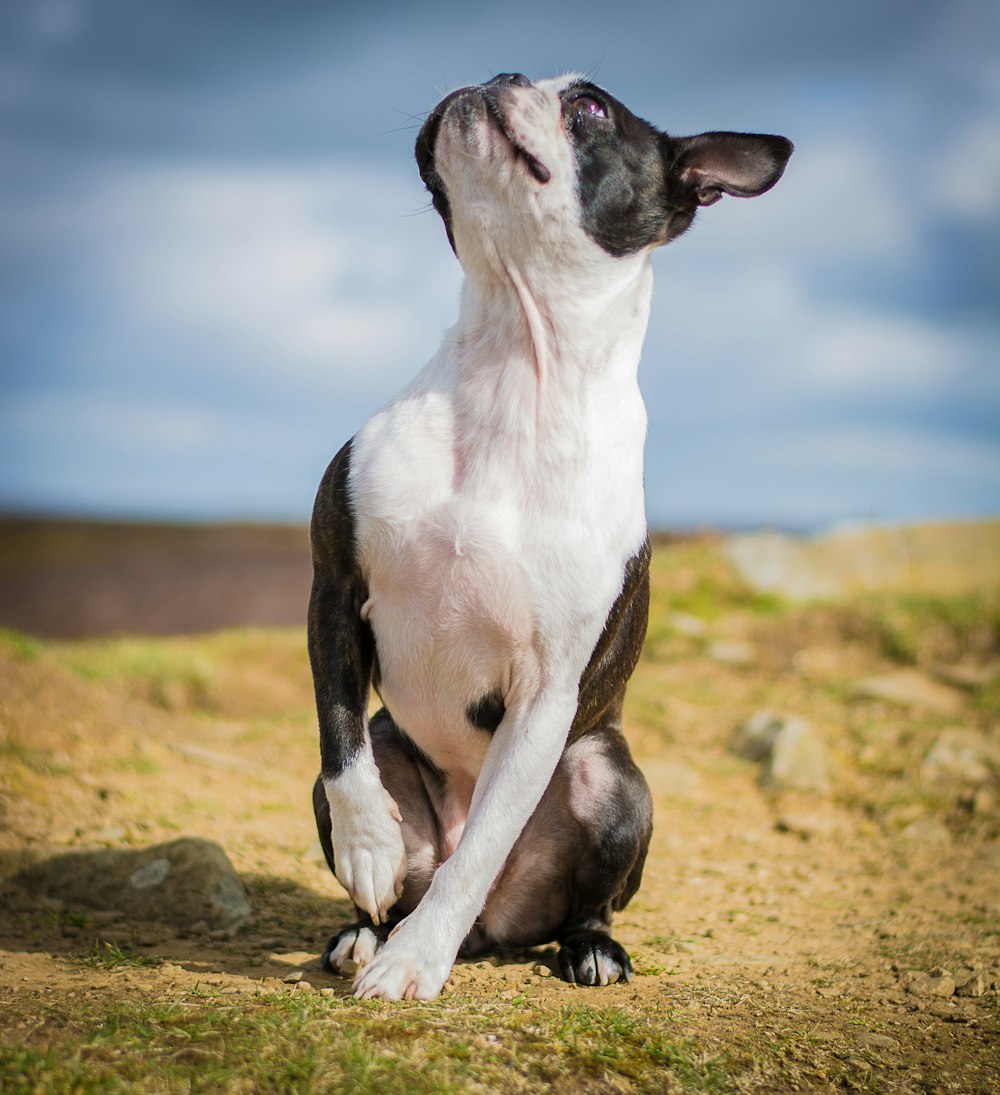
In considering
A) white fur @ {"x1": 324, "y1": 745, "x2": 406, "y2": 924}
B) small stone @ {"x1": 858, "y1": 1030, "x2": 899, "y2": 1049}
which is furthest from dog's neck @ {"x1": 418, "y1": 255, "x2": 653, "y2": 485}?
small stone @ {"x1": 858, "y1": 1030, "x2": 899, "y2": 1049}

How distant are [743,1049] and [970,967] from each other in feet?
4.92

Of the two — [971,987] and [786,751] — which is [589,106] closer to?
[971,987]

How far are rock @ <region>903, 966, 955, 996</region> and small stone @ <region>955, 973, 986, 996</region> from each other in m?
0.02

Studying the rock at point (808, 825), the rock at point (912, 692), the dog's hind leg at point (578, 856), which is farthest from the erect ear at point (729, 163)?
the rock at point (912, 692)

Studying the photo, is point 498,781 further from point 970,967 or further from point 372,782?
point 970,967

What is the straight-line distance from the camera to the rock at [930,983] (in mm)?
3949

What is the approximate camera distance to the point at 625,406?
145 inches

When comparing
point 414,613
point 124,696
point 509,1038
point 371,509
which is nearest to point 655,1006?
point 509,1038

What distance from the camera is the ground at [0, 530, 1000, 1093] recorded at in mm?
2832

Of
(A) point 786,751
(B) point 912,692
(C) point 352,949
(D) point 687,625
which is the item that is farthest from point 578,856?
(D) point 687,625

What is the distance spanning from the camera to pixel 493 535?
11.3 ft

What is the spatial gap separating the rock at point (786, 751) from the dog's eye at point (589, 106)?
496 cm

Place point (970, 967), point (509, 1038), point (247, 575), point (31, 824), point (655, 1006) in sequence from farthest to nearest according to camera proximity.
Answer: point (247, 575) < point (31, 824) < point (970, 967) < point (655, 1006) < point (509, 1038)

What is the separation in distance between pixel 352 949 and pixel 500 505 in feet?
5.01
